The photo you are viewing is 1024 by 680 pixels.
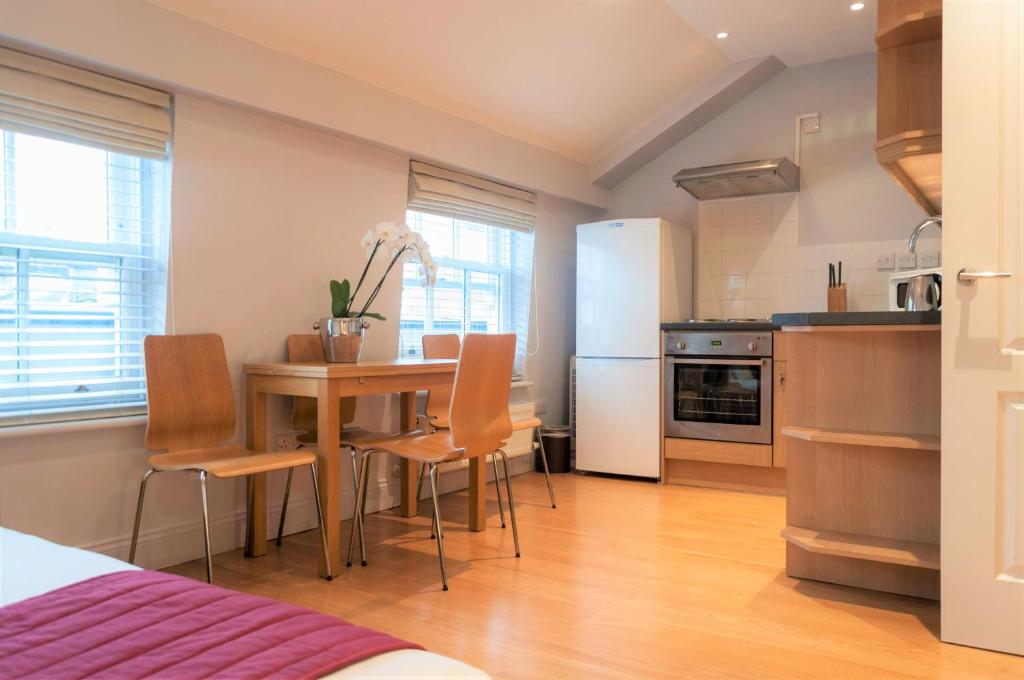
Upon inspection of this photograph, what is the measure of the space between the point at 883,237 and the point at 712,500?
1979 mm

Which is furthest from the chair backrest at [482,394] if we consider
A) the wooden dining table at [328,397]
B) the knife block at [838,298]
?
the knife block at [838,298]

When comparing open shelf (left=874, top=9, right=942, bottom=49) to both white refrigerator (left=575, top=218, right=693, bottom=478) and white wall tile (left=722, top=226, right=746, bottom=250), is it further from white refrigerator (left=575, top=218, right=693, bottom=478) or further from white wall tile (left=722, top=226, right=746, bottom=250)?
white wall tile (left=722, top=226, right=746, bottom=250)

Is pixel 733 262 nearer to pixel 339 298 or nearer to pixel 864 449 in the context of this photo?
pixel 864 449

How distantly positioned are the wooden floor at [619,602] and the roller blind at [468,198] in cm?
175

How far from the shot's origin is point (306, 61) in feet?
11.2

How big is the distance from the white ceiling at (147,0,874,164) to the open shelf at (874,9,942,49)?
53.8 inches

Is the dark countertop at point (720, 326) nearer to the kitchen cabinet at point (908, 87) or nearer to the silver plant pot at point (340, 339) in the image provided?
the kitchen cabinet at point (908, 87)

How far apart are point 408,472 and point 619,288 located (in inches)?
75.9

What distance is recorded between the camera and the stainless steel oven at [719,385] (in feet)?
14.8

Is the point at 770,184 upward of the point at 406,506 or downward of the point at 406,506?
upward

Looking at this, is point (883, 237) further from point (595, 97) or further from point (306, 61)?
point (306, 61)

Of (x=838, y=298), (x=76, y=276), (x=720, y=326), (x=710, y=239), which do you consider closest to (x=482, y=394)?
(x=76, y=276)

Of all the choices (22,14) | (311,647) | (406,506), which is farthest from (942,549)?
(22,14)

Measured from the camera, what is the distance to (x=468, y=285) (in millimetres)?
4816
